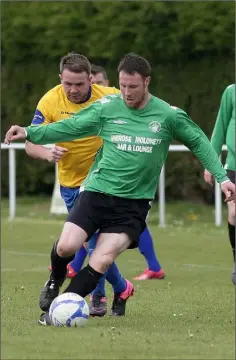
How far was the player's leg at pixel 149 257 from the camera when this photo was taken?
1288 cm

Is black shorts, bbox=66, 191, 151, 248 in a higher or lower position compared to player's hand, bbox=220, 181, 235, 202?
lower

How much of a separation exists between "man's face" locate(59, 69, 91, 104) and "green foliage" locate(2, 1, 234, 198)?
29.0ft

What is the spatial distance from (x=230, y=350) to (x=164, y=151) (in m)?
2.00

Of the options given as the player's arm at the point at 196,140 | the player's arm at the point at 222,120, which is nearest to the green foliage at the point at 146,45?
the player's arm at the point at 222,120

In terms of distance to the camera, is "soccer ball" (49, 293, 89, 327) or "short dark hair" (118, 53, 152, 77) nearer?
"soccer ball" (49, 293, 89, 327)

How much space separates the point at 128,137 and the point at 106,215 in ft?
2.06

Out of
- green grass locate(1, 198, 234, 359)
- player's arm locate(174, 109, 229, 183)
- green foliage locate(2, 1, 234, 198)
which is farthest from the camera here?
green foliage locate(2, 1, 234, 198)

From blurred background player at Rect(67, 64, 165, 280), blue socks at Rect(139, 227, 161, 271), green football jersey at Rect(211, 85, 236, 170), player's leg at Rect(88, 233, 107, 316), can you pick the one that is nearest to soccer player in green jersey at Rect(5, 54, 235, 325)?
player's leg at Rect(88, 233, 107, 316)

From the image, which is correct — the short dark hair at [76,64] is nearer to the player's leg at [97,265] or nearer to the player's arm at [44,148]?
the player's arm at [44,148]

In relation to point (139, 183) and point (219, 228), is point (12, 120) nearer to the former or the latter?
point (219, 228)

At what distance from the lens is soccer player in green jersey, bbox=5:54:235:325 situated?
898 cm

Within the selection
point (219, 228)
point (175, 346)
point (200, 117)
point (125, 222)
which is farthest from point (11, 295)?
point (200, 117)

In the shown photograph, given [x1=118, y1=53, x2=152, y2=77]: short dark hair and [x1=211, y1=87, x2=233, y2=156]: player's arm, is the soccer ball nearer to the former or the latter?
[x1=118, y1=53, x2=152, y2=77]: short dark hair

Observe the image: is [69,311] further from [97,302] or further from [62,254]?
[97,302]
